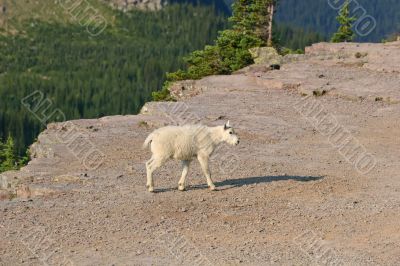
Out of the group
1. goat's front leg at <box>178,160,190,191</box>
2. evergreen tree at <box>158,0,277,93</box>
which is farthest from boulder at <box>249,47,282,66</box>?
goat's front leg at <box>178,160,190,191</box>

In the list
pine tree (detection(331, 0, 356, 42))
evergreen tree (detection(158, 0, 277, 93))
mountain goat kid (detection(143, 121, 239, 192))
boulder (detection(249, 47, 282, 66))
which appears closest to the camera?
mountain goat kid (detection(143, 121, 239, 192))

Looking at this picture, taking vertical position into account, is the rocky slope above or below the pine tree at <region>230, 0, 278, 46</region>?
below

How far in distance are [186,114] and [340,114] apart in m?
7.34

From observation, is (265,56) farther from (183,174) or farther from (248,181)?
(183,174)

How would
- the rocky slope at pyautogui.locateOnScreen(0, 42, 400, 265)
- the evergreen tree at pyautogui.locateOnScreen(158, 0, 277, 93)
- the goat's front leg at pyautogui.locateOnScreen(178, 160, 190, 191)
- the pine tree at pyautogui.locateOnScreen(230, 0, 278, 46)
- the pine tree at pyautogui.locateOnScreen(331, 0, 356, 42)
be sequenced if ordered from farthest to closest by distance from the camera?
the pine tree at pyautogui.locateOnScreen(331, 0, 356, 42)
the pine tree at pyautogui.locateOnScreen(230, 0, 278, 46)
the evergreen tree at pyautogui.locateOnScreen(158, 0, 277, 93)
the goat's front leg at pyautogui.locateOnScreen(178, 160, 190, 191)
the rocky slope at pyautogui.locateOnScreen(0, 42, 400, 265)

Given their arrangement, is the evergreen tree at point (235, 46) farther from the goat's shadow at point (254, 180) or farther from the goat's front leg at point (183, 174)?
the goat's front leg at point (183, 174)

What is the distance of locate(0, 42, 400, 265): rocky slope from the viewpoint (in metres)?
16.8

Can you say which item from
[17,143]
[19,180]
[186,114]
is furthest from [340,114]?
[17,143]

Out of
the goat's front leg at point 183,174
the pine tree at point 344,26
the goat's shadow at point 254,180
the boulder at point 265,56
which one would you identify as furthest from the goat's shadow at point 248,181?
the pine tree at point 344,26

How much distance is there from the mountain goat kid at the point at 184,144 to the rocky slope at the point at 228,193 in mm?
743

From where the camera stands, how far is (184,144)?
20250 mm

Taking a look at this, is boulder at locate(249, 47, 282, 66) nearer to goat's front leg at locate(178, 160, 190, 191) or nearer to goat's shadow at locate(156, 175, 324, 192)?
goat's shadow at locate(156, 175, 324, 192)

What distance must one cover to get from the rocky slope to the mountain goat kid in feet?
2.44

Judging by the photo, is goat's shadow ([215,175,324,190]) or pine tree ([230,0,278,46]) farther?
pine tree ([230,0,278,46])
